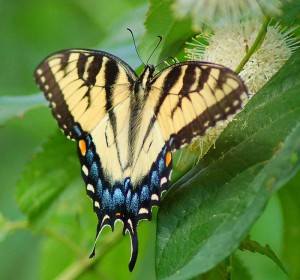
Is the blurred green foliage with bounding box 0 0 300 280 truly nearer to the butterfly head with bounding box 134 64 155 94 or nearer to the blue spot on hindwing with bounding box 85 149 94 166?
the butterfly head with bounding box 134 64 155 94

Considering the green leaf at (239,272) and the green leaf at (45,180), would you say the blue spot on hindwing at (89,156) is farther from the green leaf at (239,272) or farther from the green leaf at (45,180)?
the green leaf at (239,272)

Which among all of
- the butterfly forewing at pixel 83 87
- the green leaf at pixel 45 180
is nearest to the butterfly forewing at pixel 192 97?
the butterfly forewing at pixel 83 87

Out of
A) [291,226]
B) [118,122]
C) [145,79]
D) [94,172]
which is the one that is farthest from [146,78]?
[291,226]

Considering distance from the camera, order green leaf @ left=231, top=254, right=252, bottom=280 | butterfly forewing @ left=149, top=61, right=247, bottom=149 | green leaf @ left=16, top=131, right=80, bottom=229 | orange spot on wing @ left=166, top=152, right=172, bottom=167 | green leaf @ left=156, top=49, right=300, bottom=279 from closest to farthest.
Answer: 1. green leaf @ left=156, top=49, right=300, bottom=279
2. butterfly forewing @ left=149, top=61, right=247, bottom=149
3. orange spot on wing @ left=166, top=152, right=172, bottom=167
4. green leaf @ left=231, top=254, right=252, bottom=280
5. green leaf @ left=16, top=131, right=80, bottom=229

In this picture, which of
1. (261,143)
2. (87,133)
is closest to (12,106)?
(87,133)

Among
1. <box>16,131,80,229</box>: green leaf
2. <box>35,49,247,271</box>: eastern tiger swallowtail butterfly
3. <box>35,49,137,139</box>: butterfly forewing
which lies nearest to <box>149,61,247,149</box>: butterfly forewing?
<box>35,49,247,271</box>: eastern tiger swallowtail butterfly

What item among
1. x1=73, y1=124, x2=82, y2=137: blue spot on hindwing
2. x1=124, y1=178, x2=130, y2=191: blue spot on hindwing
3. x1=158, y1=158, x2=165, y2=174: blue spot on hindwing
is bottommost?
x1=158, y1=158, x2=165, y2=174: blue spot on hindwing

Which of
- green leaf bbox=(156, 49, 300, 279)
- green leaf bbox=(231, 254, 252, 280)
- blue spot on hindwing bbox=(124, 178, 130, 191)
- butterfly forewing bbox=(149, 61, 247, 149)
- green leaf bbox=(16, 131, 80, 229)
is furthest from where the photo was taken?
green leaf bbox=(16, 131, 80, 229)

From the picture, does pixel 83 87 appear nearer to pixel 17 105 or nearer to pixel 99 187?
pixel 99 187
